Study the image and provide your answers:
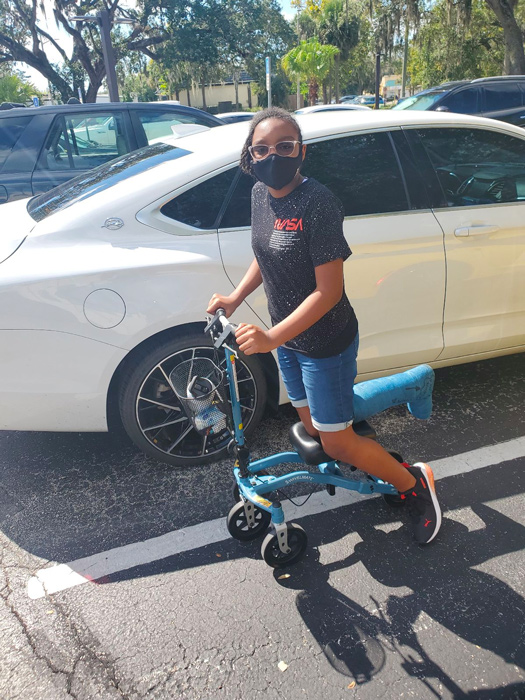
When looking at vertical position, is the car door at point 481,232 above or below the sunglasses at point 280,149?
below

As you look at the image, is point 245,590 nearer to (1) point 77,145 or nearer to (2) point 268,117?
(2) point 268,117

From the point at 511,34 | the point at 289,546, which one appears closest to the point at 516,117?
the point at 289,546

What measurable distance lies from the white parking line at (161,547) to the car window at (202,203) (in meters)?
1.43

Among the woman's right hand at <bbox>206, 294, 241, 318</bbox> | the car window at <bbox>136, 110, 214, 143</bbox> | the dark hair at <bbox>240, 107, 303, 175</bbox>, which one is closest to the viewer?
the dark hair at <bbox>240, 107, 303, 175</bbox>

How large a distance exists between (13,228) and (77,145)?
3.16 meters

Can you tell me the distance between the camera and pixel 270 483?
235 centimetres

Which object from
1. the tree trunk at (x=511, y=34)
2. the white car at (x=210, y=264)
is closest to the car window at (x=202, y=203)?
the white car at (x=210, y=264)

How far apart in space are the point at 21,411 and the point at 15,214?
114 cm

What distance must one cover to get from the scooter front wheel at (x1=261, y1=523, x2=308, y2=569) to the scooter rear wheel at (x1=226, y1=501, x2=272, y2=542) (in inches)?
6.7

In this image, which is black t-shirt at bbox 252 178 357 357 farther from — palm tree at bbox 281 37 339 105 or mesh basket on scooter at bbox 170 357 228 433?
palm tree at bbox 281 37 339 105

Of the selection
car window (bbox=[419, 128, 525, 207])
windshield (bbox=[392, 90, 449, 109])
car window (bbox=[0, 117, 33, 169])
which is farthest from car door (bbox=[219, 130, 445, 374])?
windshield (bbox=[392, 90, 449, 109])

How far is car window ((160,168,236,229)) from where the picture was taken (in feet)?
9.08

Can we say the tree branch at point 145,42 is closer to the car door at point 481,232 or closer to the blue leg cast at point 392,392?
the car door at point 481,232

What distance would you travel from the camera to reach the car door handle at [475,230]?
307 cm
